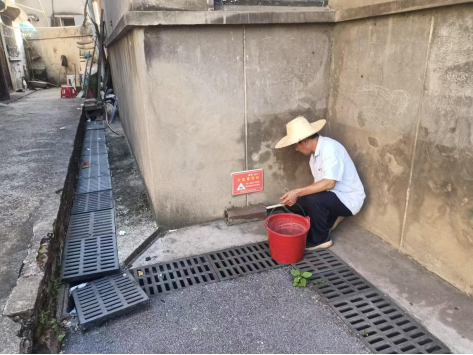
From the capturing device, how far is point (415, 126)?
298 cm

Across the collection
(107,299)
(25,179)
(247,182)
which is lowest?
(107,299)

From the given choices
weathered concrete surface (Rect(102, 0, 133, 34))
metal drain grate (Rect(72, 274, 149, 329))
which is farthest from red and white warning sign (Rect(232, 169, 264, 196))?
weathered concrete surface (Rect(102, 0, 133, 34))

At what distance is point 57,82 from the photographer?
63.8 ft

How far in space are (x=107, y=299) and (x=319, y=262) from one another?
6.18 feet

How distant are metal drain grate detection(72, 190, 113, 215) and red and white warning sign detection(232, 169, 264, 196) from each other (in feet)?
5.32

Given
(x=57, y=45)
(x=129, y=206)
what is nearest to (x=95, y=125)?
(x=129, y=206)

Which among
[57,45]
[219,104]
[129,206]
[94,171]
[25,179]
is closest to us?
[219,104]

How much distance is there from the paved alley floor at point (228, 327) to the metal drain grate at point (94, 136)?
580 centimetres

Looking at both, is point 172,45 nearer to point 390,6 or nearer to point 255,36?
point 255,36

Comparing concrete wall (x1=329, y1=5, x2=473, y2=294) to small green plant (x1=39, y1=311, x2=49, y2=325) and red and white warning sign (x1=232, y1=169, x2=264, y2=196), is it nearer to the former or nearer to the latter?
red and white warning sign (x1=232, y1=169, x2=264, y2=196)

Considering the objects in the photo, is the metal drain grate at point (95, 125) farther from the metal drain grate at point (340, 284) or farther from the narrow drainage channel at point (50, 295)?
the metal drain grate at point (340, 284)

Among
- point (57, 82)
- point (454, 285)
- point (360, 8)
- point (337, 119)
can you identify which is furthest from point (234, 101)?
point (57, 82)

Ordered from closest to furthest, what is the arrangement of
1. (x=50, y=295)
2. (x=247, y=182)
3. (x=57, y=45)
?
(x=50, y=295)
(x=247, y=182)
(x=57, y=45)

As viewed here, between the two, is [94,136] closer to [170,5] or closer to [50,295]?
[170,5]
